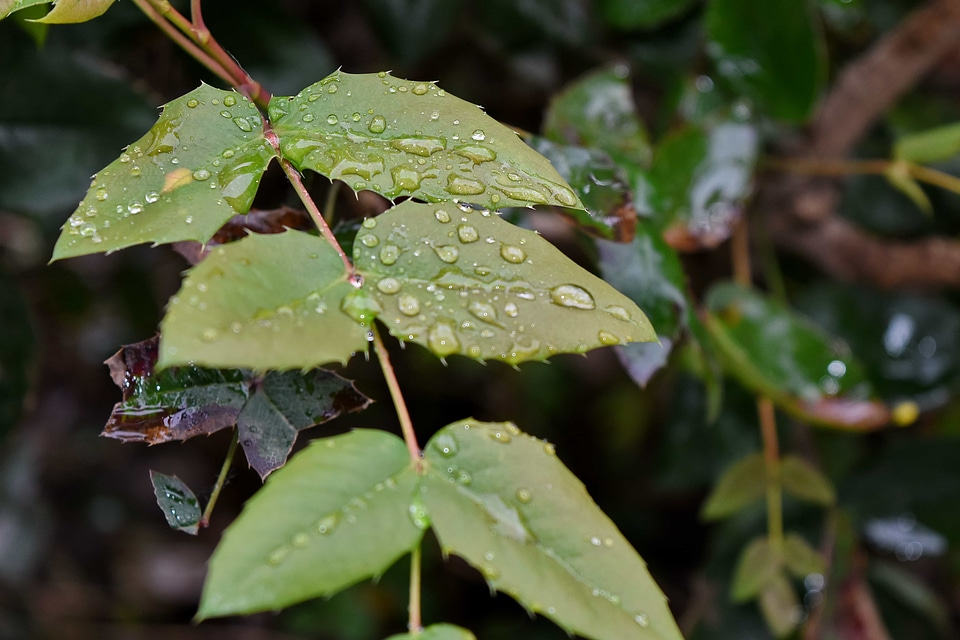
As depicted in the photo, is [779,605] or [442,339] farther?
[779,605]

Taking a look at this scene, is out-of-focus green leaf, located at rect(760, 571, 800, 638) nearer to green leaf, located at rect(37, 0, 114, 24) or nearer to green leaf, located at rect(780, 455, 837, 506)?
green leaf, located at rect(780, 455, 837, 506)

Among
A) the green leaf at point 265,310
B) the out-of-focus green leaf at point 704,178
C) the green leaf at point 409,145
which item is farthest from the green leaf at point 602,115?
the green leaf at point 265,310

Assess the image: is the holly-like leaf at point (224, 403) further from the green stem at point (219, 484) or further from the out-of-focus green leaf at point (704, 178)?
the out-of-focus green leaf at point (704, 178)

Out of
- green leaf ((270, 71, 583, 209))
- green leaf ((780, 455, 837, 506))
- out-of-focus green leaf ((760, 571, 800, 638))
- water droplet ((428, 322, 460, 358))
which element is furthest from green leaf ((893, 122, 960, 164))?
water droplet ((428, 322, 460, 358))

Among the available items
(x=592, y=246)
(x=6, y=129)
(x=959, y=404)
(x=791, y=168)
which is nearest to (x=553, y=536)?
(x=592, y=246)

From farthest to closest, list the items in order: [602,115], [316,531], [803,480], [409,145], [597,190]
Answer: [803,480], [602,115], [597,190], [409,145], [316,531]

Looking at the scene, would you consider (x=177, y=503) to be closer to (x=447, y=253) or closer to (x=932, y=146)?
(x=447, y=253)

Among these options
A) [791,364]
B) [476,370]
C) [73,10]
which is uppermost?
[73,10]

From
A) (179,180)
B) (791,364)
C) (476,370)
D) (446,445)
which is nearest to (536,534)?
(446,445)
